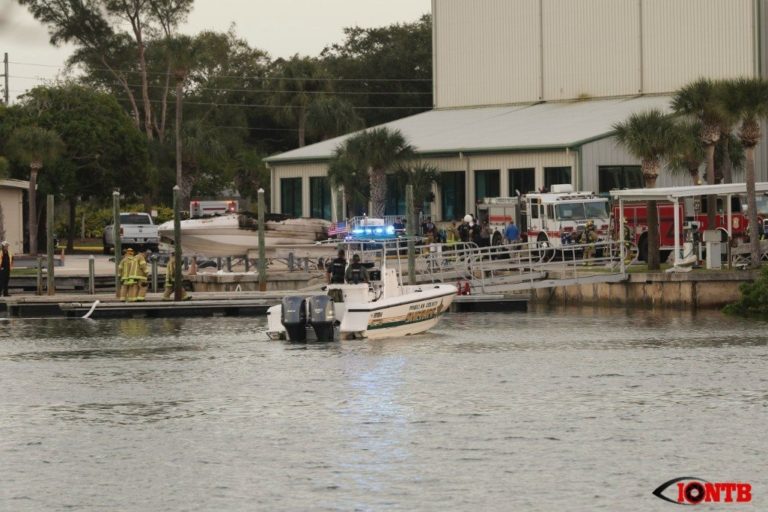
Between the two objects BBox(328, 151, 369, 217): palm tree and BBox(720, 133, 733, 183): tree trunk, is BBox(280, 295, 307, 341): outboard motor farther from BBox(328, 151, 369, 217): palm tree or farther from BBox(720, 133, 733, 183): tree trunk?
BBox(328, 151, 369, 217): palm tree

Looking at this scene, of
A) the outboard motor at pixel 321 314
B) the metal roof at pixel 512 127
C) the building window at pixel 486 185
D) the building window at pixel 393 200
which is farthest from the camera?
the building window at pixel 393 200

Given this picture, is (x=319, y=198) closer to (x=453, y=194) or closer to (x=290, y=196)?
(x=290, y=196)

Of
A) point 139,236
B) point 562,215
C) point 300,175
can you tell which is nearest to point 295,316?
point 562,215

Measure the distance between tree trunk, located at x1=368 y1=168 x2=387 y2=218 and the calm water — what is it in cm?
2817

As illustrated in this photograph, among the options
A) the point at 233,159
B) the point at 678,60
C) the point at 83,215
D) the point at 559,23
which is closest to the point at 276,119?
the point at 233,159

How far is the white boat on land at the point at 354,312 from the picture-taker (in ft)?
132

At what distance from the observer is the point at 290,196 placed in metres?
84.2

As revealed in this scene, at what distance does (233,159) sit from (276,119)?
22.7 feet

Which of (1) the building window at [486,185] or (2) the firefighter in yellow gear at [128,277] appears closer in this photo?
(2) the firefighter in yellow gear at [128,277]

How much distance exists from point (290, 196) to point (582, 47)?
51.4 feet

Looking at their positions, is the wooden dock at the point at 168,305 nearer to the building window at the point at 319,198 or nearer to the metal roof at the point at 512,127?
the metal roof at the point at 512,127

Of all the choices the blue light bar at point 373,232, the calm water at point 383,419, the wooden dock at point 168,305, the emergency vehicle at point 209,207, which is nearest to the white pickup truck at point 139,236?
the emergency vehicle at point 209,207

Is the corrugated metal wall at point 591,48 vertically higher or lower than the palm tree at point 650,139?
higher

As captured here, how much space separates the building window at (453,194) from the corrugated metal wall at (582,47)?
32.9 feet
